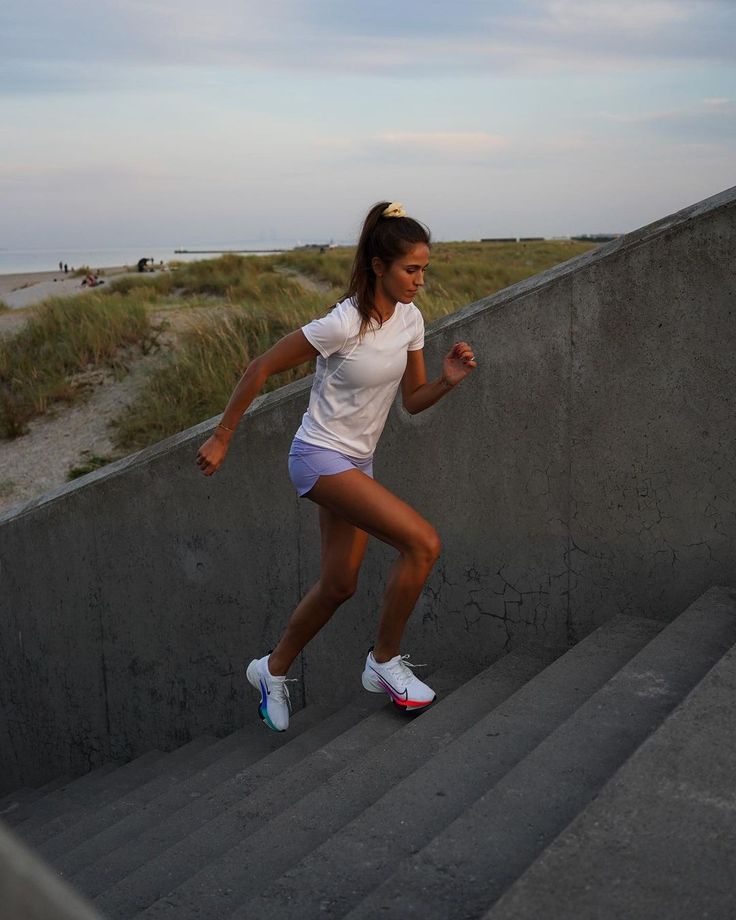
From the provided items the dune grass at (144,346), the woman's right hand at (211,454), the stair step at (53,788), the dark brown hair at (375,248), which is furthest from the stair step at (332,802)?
the dune grass at (144,346)

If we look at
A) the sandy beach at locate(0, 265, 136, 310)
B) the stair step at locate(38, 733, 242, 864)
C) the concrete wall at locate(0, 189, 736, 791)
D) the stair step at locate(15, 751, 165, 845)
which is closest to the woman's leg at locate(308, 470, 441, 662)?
the concrete wall at locate(0, 189, 736, 791)

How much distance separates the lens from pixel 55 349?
1230cm

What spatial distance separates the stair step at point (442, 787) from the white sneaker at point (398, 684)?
28 centimetres

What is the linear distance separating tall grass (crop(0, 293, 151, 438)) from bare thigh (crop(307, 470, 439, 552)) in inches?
310

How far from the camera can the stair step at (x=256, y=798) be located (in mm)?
3621

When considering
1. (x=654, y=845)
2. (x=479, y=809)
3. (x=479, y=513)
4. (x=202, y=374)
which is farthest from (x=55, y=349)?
(x=654, y=845)

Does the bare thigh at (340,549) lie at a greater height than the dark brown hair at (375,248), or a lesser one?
lesser

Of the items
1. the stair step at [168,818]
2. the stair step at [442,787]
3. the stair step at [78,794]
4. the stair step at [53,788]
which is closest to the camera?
the stair step at [442,787]

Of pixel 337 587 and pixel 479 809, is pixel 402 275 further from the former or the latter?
pixel 479 809

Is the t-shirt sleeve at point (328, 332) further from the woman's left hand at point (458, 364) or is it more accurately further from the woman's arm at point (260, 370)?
the woman's left hand at point (458, 364)

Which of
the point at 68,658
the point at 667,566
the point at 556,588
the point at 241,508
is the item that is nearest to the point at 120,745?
the point at 68,658

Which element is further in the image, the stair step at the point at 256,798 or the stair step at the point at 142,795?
the stair step at the point at 142,795

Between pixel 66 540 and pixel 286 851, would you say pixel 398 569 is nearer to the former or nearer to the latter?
pixel 286 851

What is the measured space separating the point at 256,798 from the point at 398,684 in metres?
0.72
